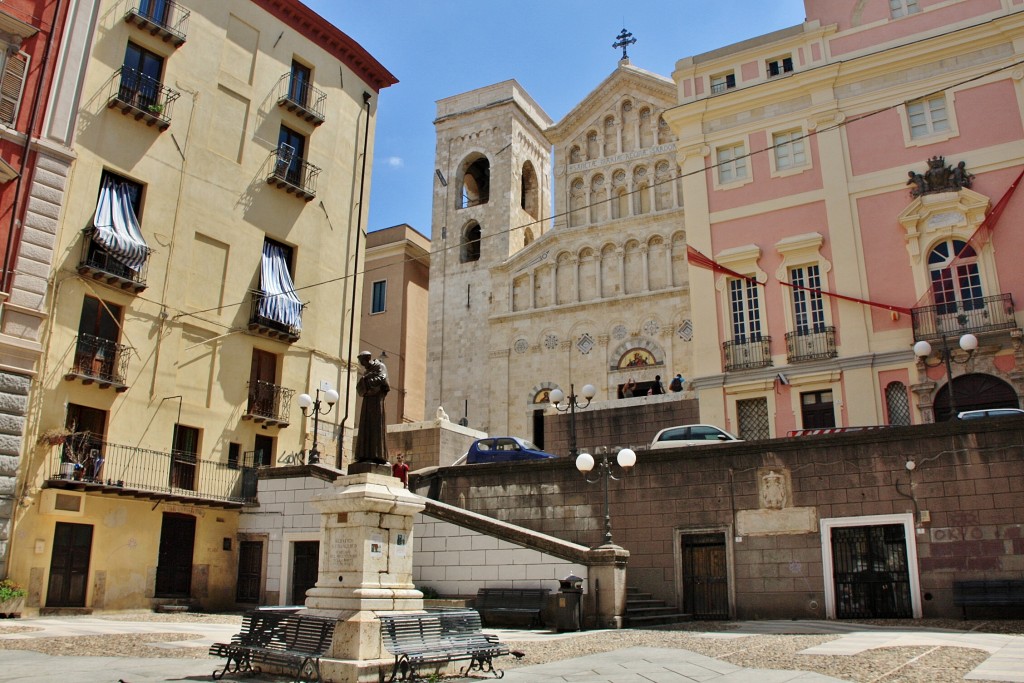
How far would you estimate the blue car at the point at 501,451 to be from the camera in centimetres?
2386

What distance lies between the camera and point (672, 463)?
19.2m

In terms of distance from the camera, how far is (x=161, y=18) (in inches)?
927

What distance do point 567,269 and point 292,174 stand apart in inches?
623

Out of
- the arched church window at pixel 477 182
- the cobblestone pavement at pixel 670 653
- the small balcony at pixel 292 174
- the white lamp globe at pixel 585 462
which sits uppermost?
the arched church window at pixel 477 182

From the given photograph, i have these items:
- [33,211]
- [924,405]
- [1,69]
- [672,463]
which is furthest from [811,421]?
[1,69]

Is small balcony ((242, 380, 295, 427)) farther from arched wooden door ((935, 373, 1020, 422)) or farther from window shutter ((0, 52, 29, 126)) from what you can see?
arched wooden door ((935, 373, 1020, 422))

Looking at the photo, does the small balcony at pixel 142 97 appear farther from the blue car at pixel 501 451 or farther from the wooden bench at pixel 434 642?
the wooden bench at pixel 434 642

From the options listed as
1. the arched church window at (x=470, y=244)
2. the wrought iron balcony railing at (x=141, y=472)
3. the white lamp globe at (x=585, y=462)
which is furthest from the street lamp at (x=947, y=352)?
the arched church window at (x=470, y=244)

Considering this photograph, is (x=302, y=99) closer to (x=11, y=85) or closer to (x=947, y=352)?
(x=11, y=85)

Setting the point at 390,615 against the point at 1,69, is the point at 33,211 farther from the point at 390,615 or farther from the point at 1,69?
the point at 390,615

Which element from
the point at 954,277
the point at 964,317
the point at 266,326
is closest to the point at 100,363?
the point at 266,326

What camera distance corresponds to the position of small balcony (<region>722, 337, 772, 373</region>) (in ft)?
82.2

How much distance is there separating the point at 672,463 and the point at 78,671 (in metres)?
13.0

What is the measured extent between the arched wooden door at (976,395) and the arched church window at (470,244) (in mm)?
25283
